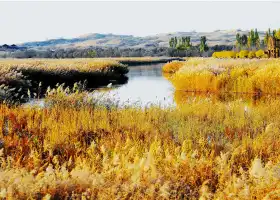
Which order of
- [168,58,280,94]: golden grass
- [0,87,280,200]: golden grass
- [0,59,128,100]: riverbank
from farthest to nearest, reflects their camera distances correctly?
[0,59,128,100]: riverbank, [168,58,280,94]: golden grass, [0,87,280,200]: golden grass

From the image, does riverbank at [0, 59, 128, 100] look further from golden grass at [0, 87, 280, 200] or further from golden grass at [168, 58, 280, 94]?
golden grass at [0, 87, 280, 200]

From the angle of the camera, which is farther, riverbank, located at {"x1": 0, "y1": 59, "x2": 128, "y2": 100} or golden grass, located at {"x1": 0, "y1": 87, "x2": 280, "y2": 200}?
riverbank, located at {"x1": 0, "y1": 59, "x2": 128, "y2": 100}

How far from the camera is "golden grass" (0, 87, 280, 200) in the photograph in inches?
249

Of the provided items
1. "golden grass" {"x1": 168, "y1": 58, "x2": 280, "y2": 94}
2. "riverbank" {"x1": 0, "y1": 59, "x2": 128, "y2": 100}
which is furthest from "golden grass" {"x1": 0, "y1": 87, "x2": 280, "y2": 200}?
"riverbank" {"x1": 0, "y1": 59, "x2": 128, "y2": 100}

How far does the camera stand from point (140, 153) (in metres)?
8.89

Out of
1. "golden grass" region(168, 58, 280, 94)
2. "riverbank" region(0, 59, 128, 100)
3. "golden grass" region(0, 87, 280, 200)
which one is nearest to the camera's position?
"golden grass" region(0, 87, 280, 200)

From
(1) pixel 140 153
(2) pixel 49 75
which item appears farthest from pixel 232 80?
(1) pixel 140 153

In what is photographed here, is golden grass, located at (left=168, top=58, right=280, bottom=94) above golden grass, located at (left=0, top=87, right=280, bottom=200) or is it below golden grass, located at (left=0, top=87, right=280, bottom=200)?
below

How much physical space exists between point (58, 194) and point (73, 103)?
8.72 m

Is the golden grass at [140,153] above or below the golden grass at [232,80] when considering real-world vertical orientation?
above

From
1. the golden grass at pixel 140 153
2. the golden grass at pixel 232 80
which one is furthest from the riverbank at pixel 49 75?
the golden grass at pixel 140 153

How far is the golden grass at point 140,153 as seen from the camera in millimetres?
6336

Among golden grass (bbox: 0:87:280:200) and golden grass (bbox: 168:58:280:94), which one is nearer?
golden grass (bbox: 0:87:280:200)

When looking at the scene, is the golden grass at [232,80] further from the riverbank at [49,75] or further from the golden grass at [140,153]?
the golden grass at [140,153]
